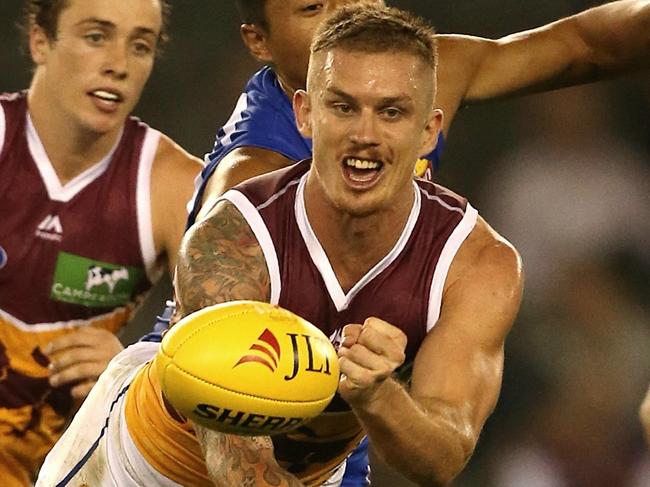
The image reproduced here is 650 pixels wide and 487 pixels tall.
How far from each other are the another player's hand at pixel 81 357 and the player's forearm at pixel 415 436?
3.68 ft

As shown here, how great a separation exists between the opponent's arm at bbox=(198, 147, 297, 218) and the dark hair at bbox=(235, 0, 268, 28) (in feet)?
1.18

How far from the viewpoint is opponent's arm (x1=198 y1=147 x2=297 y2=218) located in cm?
337

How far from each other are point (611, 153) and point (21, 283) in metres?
2.71

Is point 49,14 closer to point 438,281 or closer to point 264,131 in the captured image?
point 264,131

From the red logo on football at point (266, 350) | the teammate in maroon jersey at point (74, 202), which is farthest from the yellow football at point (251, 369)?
the teammate in maroon jersey at point (74, 202)

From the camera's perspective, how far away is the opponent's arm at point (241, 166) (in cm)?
337

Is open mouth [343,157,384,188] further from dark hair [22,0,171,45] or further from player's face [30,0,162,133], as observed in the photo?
dark hair [22,0,171,45]

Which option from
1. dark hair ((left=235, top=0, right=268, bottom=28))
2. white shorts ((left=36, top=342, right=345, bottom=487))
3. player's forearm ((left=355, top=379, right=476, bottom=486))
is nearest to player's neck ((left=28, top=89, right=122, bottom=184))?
dark hair ((left=235, top=0, right=268, bottom=28))

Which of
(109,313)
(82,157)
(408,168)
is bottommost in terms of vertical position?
(109,313)

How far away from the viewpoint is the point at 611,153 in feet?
18.8

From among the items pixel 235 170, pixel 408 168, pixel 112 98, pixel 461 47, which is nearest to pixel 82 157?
pixel 112 98

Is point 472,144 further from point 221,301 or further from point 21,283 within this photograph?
point 221,301

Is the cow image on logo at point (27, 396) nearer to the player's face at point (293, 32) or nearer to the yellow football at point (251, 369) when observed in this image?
the player's face at point (293, 32)

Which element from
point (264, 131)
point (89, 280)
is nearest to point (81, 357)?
point (89, 280)
